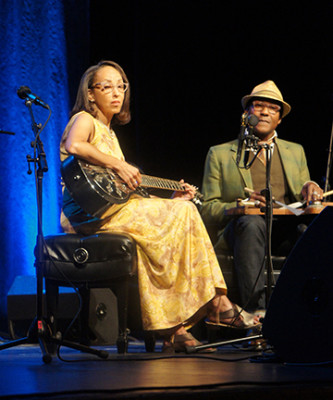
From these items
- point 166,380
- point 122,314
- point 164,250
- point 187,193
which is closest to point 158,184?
point 187,193

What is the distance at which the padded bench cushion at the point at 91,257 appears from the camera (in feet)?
10.0

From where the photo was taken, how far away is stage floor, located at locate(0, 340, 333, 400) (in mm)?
1576

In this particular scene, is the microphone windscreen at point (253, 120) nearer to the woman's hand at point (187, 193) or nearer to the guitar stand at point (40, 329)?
the woman's hand at point (187, 193)

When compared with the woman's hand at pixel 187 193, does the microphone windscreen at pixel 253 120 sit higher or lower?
higher

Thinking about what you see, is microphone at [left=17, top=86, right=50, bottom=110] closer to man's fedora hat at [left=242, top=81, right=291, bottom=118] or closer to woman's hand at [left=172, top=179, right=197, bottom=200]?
woman's hand at [left=172, top=179, right=197, bottom=200]

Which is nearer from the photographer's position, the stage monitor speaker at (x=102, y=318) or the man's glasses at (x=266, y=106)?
the stage monitor speaker at (x=102, y=318)

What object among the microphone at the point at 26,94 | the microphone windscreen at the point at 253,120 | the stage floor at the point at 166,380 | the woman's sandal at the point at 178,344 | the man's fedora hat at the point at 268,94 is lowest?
the woman's sandal at the point at 178,344

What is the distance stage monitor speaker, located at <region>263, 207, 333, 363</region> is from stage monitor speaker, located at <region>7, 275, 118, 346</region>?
170 centimetres

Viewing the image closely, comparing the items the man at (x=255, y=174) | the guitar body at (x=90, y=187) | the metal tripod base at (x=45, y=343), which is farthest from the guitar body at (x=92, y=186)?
the man at (x=255, y=174)

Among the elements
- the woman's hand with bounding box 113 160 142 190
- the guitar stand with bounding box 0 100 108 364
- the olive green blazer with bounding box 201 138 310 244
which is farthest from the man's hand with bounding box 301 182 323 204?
the guitar stand with bounding box 0 100 108 364

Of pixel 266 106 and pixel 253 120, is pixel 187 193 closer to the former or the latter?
pixel 253 120

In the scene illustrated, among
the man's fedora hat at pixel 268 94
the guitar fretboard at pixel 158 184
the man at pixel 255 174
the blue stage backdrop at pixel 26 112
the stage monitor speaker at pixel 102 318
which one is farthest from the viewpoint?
the blue stage backdrop at pixel 26 112

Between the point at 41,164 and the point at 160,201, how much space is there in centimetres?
74

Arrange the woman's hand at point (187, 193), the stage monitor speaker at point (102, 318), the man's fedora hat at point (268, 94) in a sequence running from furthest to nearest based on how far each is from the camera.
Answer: the man's fedora hat at point (268, 94) < the stage monitor speaker at point (102, 318) < the woman's hand at point (187, 193)
